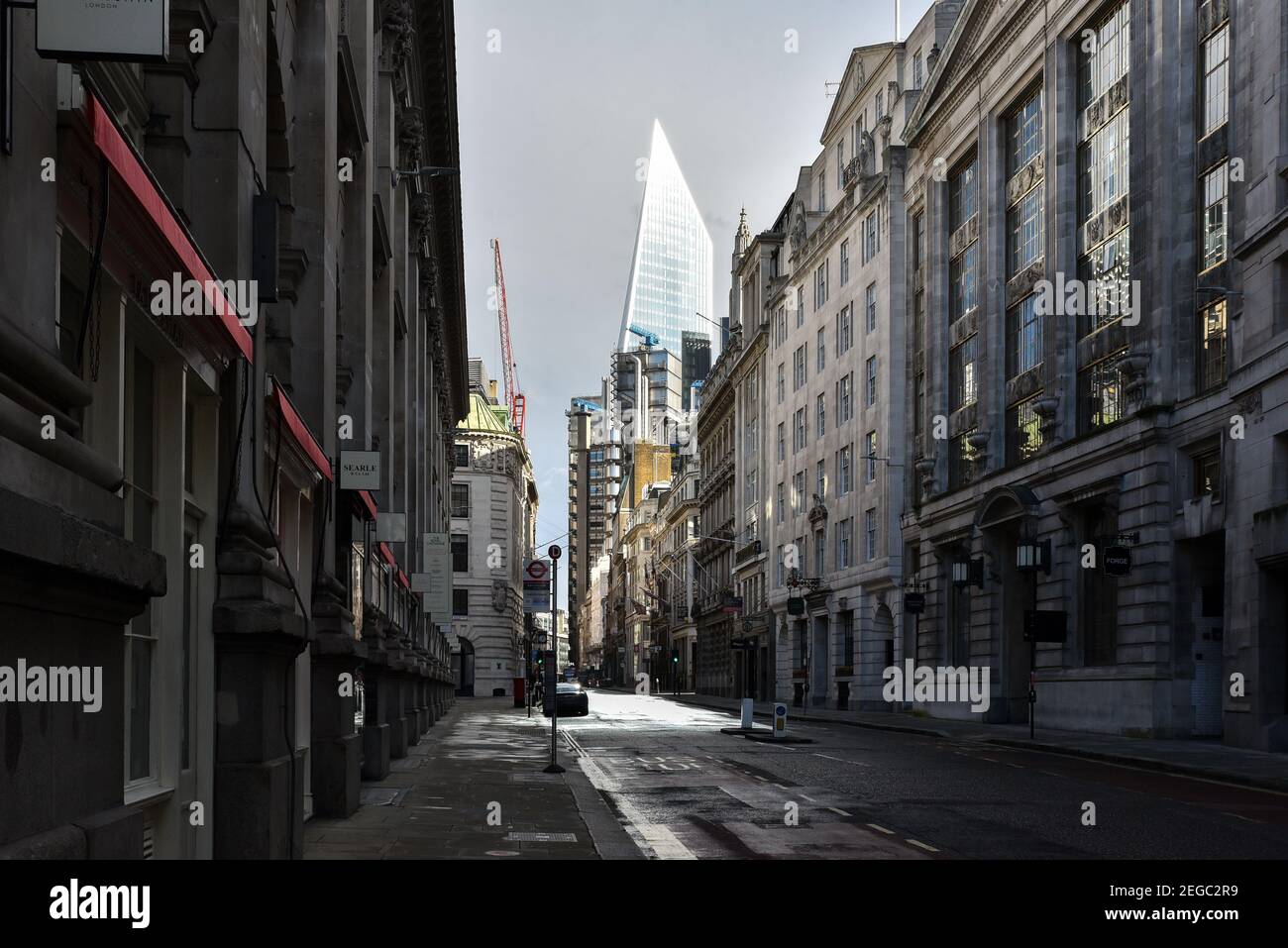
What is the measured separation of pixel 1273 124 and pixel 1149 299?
21.9ft

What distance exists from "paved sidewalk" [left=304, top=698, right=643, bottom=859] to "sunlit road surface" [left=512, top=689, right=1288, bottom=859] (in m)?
0.55

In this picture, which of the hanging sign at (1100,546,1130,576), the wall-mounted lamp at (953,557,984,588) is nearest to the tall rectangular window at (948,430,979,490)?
the wall-mounted lamp at (953,557,984,588)

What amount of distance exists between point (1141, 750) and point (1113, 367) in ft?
41.4

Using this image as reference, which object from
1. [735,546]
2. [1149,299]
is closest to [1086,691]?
[1149,299]

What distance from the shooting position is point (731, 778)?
72.6 feet

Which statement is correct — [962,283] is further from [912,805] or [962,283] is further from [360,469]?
[360,469]

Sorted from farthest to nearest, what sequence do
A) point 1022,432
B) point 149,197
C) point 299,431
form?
point 1022,432, point 299,431, point 149,197

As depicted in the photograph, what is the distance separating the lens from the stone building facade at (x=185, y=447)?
5.29m

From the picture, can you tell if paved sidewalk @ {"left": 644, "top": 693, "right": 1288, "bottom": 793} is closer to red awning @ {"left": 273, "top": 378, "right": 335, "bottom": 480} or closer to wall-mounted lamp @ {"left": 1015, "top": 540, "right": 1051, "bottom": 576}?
wall-mounted lamp @ {"left": 1015, "top": 540, "right": 1051, "bottom": 576}

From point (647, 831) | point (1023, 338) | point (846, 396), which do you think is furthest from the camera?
point (846, 396)

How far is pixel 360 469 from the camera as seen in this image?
1766cm

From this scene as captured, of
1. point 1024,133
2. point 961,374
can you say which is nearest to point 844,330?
point 961,374

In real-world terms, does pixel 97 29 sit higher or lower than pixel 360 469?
higher
